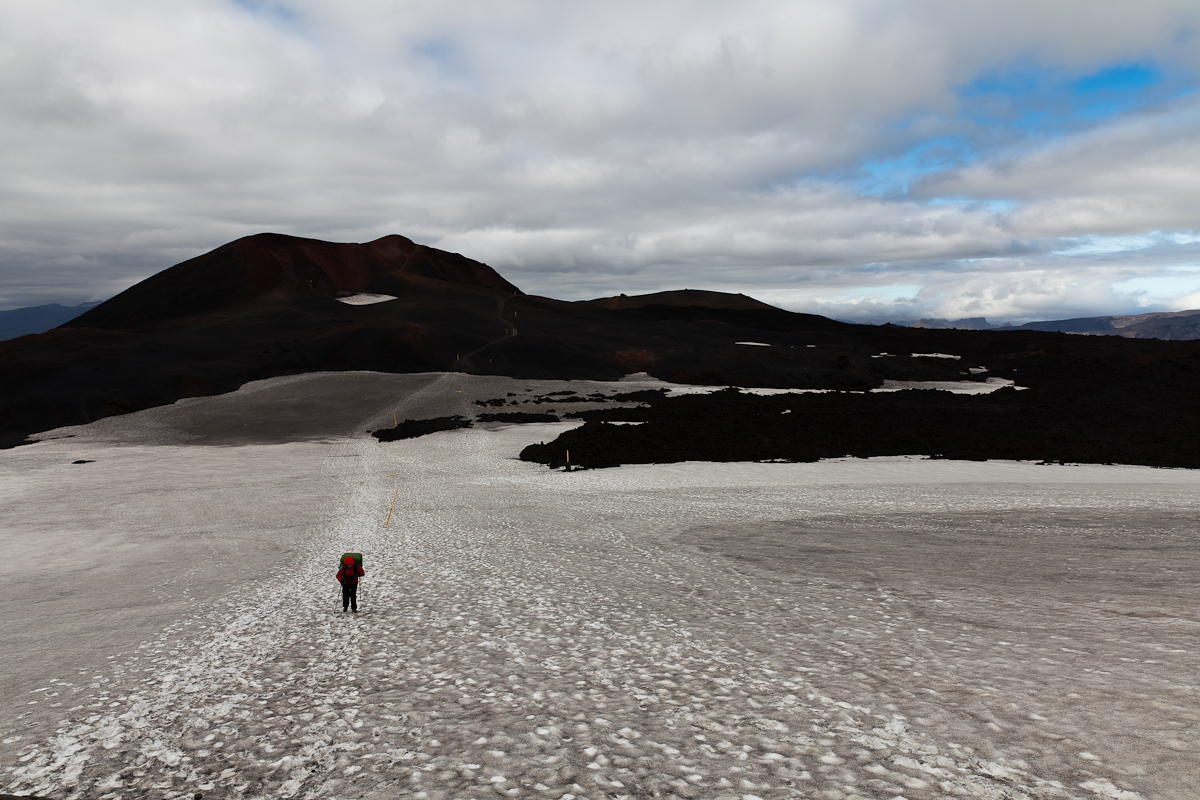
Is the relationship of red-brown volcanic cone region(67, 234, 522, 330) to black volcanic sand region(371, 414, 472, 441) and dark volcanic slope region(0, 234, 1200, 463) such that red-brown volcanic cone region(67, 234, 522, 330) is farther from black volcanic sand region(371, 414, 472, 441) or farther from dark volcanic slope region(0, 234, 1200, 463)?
black volcanic sand region(371, 414, 472, 441)

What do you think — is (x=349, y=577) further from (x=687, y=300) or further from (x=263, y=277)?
(x=687, y=300)

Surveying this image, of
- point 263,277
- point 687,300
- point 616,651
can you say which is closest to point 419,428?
point 616,651

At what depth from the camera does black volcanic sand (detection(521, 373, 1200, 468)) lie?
120 ft

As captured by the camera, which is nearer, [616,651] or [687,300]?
[616,651]

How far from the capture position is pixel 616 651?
1031 centimetres

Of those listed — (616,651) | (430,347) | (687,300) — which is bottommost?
(616,651)

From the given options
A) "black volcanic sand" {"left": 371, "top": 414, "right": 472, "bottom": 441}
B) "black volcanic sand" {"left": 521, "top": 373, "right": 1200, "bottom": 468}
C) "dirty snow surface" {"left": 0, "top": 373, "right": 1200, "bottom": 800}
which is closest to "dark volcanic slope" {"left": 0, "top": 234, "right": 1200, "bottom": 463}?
"black volcanic sand" {"left": 521, "top": 373, "right": 1200, "bottom": 468}

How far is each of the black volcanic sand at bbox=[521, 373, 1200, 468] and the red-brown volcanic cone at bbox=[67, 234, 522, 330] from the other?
84.0 m

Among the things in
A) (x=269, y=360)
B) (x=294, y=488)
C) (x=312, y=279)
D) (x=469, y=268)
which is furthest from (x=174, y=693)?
(x=469, y=268)

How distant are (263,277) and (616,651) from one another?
12176 cm

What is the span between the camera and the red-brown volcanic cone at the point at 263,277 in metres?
108

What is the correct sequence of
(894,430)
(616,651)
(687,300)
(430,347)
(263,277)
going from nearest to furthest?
(616,651) < (894,430) < (430,347) < (263,277) < (687,300)

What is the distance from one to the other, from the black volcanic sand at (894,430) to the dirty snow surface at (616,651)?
480 inches

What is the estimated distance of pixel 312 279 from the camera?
12281 cm
